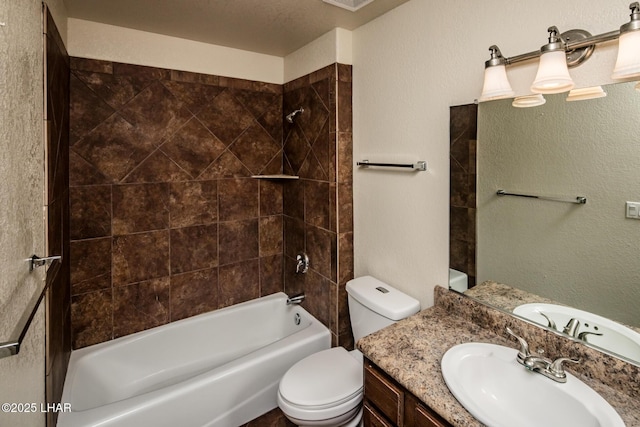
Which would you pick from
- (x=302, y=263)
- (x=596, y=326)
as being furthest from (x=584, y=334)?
(x=302, y=263)

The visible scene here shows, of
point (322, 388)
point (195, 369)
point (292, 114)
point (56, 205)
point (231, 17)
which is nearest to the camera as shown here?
point (56, 205)

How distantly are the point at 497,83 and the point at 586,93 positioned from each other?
287 mm

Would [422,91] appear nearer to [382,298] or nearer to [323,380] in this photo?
[382,298]

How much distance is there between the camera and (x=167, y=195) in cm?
227

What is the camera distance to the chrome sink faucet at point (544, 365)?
104 centimetres

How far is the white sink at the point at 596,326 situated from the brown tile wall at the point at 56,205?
171 centimetres

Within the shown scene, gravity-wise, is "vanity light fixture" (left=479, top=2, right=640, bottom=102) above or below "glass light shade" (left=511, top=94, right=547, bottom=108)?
above

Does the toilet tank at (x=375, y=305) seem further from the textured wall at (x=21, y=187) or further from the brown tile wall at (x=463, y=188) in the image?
the textured wall at (x=21, y=187)

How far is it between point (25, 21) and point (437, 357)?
1.80 metres

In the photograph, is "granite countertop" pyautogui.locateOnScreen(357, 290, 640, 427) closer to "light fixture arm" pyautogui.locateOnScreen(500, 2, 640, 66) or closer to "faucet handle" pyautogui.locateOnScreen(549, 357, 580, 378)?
"faucet handle" pyautogui.locateOnScreen(549, 357, 580, 378)

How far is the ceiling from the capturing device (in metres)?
1.76

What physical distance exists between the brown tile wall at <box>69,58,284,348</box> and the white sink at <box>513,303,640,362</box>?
1.94 metres

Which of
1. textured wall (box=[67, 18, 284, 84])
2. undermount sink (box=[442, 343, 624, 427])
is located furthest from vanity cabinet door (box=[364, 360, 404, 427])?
textured wall (box=[67, 18, 284, 84])

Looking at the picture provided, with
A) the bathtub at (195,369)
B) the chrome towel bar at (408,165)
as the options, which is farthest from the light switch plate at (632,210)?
the bathtub at (195,369)
